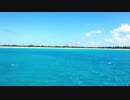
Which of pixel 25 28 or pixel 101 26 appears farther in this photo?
pixel 101 26

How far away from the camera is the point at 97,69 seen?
17.5m

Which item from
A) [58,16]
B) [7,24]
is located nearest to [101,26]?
[58,16]
